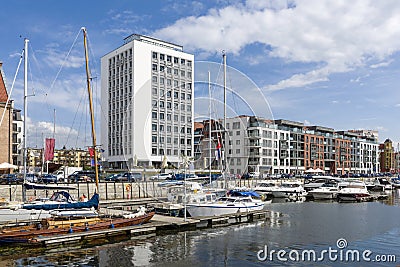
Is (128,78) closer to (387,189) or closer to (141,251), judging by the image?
(387,189)

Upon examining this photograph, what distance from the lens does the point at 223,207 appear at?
40.3 metres

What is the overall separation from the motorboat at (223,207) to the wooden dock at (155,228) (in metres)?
0.78

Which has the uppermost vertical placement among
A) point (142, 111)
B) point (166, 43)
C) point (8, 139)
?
point (166, 43)

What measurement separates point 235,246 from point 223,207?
1146 centimetres

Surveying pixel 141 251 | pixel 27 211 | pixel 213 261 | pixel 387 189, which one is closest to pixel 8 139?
pixel 27 211

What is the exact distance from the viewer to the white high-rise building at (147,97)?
110 meters

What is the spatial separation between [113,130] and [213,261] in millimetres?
101149

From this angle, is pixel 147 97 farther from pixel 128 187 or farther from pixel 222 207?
pixel 222 207

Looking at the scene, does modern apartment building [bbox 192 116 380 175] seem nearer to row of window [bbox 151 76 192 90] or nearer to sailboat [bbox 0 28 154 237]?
row of window [bbox 151 76 192 90]

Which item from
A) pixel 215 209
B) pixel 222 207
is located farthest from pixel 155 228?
pixel 222 207

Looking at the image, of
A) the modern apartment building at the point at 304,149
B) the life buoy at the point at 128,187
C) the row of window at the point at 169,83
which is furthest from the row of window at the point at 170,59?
the life buoy at the point at 128,187

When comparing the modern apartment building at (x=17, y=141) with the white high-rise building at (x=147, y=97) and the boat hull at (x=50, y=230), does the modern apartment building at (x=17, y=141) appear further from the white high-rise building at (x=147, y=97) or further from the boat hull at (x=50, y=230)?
the boat hull at (x=50, y=230)

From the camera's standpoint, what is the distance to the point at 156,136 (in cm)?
11250

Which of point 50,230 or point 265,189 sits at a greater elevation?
point 50,230
